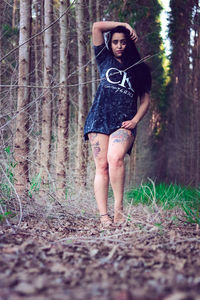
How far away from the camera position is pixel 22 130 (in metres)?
4.06

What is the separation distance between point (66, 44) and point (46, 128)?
1678 mm

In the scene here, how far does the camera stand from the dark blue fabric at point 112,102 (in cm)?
331

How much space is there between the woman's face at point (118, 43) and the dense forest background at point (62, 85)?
17.6 inches

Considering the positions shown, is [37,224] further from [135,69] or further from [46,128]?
[46,128]

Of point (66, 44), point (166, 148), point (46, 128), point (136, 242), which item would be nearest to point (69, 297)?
point (136, 242)

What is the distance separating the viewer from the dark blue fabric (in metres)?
3.31

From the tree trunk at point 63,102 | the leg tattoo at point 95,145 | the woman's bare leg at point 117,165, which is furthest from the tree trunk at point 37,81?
the woman's bare leg at point 117,165

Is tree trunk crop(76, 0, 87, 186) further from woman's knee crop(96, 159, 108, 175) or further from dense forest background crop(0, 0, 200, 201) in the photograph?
woman's knee crop(96, 159, 108, 175)

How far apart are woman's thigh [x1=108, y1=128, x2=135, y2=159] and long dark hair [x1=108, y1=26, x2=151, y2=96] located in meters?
0.54

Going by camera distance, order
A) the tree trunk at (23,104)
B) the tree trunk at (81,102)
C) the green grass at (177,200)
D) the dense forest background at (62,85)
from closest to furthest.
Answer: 1. the green grass at (177,200)
2. the dense forest background at (62,85)
3. the tree trunk at (23,104)
4. the tree trunk at (81,102)

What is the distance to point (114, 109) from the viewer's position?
3336 millimetres

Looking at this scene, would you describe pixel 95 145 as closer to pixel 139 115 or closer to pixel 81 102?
pixel 139 115

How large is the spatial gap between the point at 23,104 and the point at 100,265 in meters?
2.91

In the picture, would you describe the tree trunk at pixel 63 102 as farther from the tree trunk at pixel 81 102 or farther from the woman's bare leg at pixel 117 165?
the woman's bare leg at pixel 117 165
